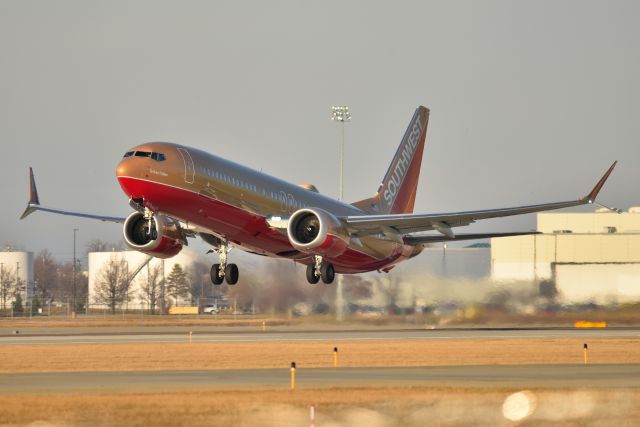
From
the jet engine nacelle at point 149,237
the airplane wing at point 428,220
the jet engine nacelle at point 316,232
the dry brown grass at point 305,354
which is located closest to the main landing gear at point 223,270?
the jet engine nacelle at point 149,237

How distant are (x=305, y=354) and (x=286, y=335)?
49.6ft

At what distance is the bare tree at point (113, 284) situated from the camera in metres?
134

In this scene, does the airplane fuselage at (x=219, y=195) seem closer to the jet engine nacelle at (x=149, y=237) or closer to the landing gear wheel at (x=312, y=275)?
the landing gear wheel at (x=312, y=275)

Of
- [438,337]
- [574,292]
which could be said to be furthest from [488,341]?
[574,292]

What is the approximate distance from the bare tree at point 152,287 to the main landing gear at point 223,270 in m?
67.0

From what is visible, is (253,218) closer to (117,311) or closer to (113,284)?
(117,311)

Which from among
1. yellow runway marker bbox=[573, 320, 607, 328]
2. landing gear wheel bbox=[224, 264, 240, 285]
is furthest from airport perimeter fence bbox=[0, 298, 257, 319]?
landing gear wheel bbox=[224, 264, 240, 285]

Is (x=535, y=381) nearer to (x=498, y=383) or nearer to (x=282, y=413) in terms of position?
(x=498, y=383)

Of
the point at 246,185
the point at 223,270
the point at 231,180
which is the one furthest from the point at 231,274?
the point at 231,180

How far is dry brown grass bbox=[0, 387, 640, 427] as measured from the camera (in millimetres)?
30234

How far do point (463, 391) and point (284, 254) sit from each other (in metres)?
21.1

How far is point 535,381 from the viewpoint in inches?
1588

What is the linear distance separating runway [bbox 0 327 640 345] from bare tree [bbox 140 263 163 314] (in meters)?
46.3

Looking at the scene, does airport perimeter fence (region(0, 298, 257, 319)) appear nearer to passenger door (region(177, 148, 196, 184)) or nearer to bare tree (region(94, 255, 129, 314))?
bare tree (region(94, 255, 129, 314))
